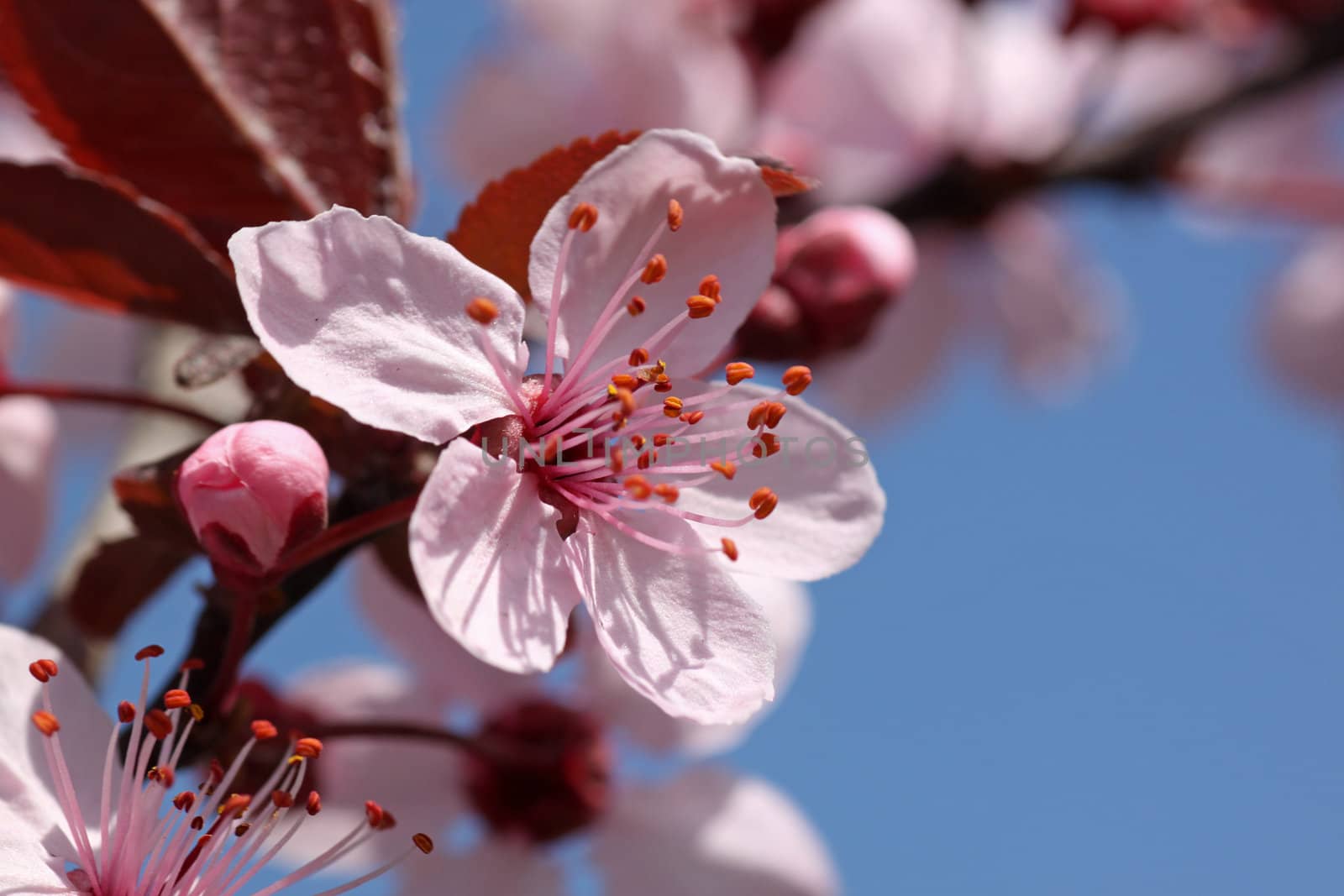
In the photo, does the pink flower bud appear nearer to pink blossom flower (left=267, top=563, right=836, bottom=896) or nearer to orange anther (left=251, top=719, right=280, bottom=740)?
orange anther (left=251, top=719, right=280, bottom=740)

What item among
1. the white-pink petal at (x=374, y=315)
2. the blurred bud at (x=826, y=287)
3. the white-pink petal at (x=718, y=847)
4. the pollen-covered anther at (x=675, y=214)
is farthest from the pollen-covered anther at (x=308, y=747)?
the white-pink petal at (x=718, y=847)

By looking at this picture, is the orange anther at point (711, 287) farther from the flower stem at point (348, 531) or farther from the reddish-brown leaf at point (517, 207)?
the flower stem at point (348, 531)

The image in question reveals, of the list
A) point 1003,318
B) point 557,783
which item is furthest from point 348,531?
point 1003,318

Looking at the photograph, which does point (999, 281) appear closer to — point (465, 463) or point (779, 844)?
point (779, 844)

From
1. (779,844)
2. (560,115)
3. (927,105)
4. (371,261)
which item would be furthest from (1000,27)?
(371,261)

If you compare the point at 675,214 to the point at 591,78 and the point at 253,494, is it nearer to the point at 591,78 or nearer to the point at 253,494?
the point at 253,494

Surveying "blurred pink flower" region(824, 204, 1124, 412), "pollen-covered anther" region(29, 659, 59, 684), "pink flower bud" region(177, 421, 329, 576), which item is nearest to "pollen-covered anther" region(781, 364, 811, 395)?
"pink flower bud" region(177, 421, 329, 576)

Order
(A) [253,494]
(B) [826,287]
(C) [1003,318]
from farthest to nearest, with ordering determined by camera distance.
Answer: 1. (C) [1003,318]
2. (B) [826,287]
3. (A) [253,494]
